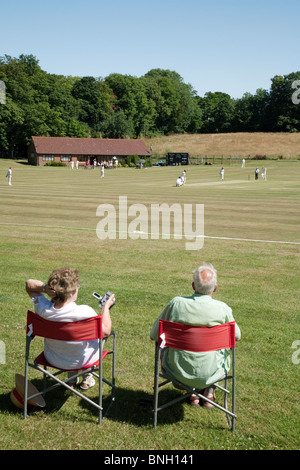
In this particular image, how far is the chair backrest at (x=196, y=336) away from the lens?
178 inches

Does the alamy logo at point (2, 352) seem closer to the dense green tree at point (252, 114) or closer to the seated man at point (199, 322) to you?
the seated man at point (199, 322)

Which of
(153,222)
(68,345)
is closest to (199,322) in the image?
(68,345)

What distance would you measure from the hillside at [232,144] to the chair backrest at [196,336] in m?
107

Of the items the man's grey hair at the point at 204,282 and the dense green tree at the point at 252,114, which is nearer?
the man's grey hair at the point at 204,282

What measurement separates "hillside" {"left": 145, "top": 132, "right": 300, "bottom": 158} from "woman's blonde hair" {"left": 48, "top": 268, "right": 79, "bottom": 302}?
107007 millimetres

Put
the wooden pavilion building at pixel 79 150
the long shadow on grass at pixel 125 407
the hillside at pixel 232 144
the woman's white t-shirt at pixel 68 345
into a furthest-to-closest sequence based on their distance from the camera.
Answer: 1. the hillside at pixel 232 144
2. the wooden pavilion building at pixel 79 150
3. the long shadow on grass at pixel 125 407
4. the woman's white t-shirt at pixel 68 345

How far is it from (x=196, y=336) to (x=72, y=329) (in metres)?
1.23

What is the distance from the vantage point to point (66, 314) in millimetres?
4758

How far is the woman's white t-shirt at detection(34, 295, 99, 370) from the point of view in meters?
4.78

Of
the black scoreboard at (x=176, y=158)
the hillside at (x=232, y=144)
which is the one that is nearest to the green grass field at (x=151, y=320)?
the black scoreboard at (x=176, y=158)

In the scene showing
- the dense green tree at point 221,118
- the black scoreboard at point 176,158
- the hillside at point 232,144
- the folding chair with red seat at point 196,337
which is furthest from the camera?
the dense green tree at point 221,118

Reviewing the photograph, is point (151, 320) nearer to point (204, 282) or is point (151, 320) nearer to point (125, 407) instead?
point (125, 407)

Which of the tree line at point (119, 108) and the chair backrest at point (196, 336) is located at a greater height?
the tree line at point (119, 108)


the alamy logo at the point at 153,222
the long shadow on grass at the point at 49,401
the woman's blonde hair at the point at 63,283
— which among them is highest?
the woman's blonde hair at the point at 63,283
